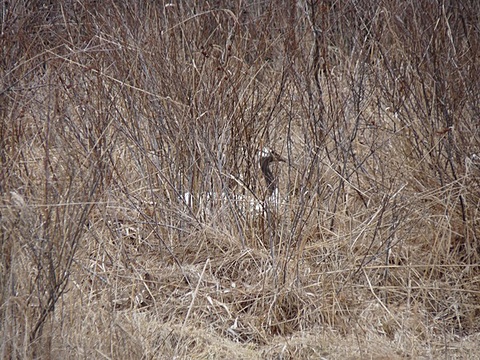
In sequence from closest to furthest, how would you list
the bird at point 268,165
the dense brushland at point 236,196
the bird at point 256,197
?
1. the dense brushland at point 236,196
2. the bird at point 256,197
3. the bird at point 268,165

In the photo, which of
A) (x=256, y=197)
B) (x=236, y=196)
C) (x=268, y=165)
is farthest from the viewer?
(x=268, y=165)

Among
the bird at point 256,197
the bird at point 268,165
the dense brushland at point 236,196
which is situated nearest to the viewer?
the dense brushland at point 236,196

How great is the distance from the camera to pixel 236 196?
434cm

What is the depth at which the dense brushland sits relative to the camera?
2960mm

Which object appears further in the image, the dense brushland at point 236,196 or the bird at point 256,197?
the bird at point 256,197

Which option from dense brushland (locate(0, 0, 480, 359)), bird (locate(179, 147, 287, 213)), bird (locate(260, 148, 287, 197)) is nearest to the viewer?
dense brushland (locate(0, 0, 480, 359))

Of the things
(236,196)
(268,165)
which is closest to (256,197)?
(236,196)

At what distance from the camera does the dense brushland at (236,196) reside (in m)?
2.96

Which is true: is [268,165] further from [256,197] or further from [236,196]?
[256,197]

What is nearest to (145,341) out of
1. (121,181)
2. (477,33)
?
(121,181)

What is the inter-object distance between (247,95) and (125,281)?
141 centimetres

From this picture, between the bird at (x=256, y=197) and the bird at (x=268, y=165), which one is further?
the bird at (x=268, y=165)

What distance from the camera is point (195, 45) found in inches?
190

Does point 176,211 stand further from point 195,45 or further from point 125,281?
point 195,45
